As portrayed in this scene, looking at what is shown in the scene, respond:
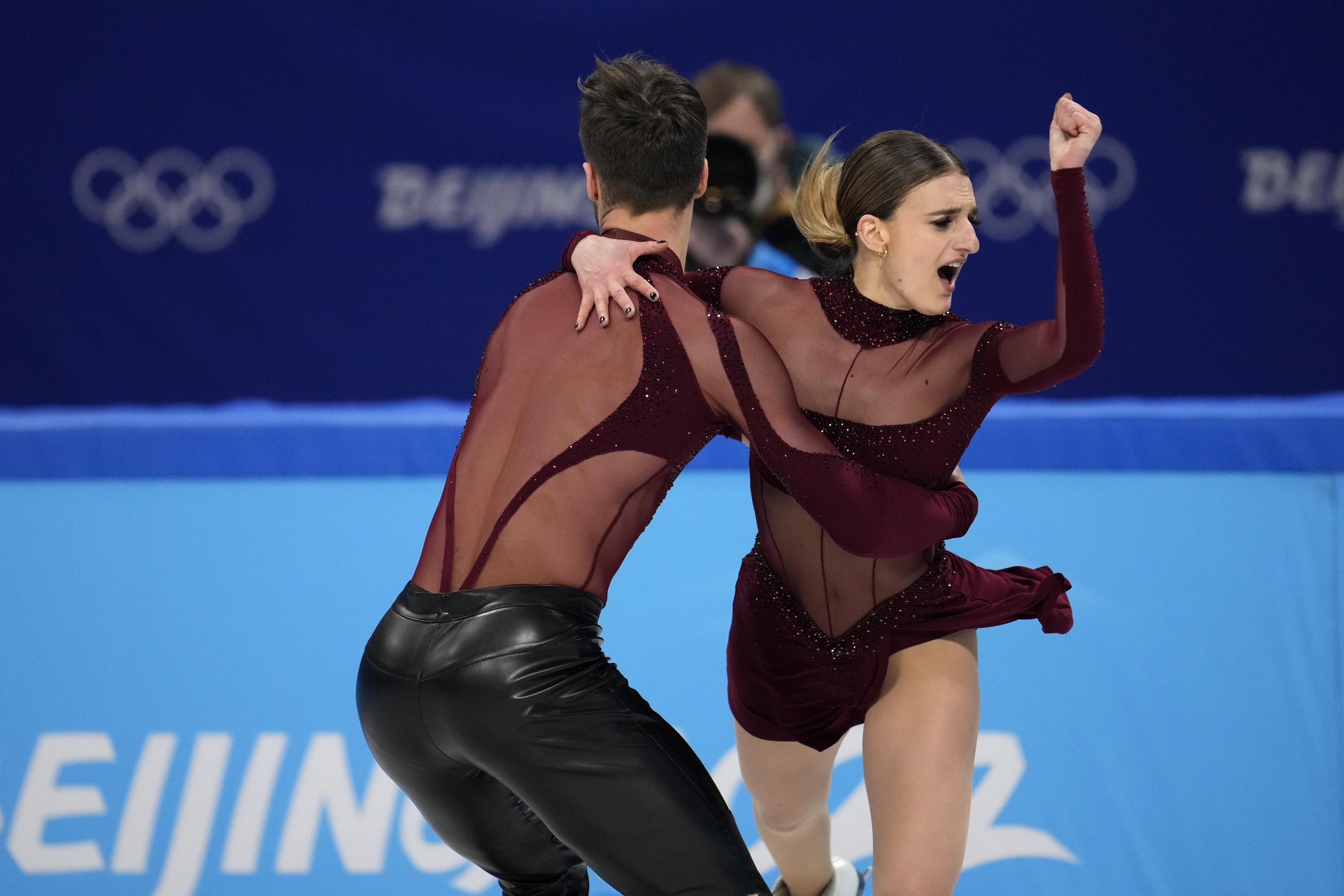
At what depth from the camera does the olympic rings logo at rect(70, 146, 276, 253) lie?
486cm

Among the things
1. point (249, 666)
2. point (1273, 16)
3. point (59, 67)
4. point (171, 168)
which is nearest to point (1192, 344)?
point (1273, 16)

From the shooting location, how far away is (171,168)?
16.0 ft

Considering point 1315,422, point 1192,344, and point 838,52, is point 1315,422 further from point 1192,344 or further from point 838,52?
point 838,52

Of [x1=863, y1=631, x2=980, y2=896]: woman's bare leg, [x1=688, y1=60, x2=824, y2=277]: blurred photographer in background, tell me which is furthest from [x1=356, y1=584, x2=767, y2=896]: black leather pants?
[x1=688, y1=60, x2=824, y2=277]: blurred photographer in background

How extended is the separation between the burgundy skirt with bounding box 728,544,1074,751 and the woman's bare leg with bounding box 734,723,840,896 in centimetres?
5

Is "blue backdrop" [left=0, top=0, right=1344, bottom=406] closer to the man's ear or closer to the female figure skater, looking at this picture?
the female figure skater

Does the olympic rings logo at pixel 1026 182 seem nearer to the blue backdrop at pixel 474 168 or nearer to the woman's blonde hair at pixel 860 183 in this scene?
the blue backdrop at pixel 474 168

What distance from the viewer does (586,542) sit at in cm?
181

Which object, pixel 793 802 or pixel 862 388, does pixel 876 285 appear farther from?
pixel 793 802

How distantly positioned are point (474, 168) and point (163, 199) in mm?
1199

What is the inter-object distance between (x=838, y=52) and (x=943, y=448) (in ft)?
9.34

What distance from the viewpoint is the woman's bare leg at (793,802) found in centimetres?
231

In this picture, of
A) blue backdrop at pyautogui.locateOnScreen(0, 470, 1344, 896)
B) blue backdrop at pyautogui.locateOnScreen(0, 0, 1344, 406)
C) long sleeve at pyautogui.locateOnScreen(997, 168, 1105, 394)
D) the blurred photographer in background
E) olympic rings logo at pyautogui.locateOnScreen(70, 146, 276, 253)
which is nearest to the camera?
long sleeve at pyautogui.locateOnScreen(997, 168, 1105, 394)

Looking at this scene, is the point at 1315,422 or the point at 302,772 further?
the point at 1315,422
